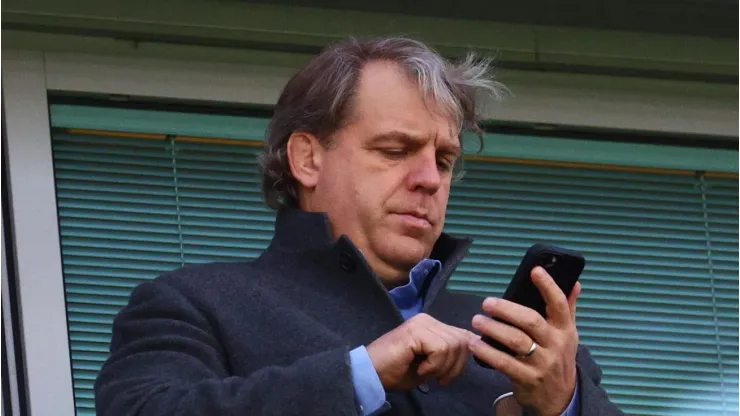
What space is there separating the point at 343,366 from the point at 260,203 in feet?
4.75

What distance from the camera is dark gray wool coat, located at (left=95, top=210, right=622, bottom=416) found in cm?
242

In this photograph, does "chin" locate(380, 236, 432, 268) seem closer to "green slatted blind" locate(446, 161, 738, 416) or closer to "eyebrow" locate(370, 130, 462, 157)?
"eyebrow" locate(370, 130, 462, 157)

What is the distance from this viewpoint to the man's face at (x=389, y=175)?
9.36ft

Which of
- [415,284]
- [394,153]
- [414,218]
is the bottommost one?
[415,284]

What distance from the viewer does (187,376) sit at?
2.53m

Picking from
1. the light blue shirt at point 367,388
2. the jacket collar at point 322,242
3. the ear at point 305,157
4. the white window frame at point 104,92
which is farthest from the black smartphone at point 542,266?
the white window frame at point 104,92

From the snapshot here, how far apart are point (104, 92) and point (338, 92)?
94 centimetres

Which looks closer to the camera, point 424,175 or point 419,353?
point 419,353

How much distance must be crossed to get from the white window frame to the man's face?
2.77 ft

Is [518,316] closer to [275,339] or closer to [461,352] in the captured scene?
[461,352]

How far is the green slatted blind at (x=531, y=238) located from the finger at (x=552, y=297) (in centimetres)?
139

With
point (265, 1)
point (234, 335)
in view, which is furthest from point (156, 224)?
point (234, 335)

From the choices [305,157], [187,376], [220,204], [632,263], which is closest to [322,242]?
[305,157]

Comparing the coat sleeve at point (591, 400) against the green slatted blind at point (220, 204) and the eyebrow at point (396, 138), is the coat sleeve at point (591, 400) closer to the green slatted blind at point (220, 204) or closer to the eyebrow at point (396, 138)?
the eyebrow at point (396, 138)
